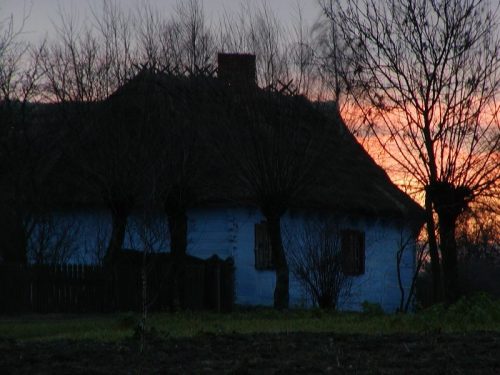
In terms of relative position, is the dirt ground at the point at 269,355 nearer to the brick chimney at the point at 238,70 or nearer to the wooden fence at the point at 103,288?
the brick chimney at the point at 238,70

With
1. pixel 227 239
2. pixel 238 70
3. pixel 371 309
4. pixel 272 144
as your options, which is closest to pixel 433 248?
pixel 272 144

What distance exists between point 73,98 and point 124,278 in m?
4.35

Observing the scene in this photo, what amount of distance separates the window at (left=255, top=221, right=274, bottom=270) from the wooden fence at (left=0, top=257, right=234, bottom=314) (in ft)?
11.2

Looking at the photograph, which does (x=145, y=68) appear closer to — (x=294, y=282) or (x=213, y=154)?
(x=213, y=154)

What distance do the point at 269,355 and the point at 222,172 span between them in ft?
49.9

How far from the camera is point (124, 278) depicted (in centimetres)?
2722

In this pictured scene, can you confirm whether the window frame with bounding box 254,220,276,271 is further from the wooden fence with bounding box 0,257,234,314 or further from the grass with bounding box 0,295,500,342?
the grass with bounding box 0,295,500,342

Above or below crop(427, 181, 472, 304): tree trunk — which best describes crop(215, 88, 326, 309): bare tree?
→ above

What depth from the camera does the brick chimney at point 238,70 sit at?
24.9 meters

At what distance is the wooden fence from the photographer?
25641mm

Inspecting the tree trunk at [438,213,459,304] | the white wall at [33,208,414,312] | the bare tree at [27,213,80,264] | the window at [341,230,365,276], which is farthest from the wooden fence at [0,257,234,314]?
the tree trunk at [438,213,459,304]

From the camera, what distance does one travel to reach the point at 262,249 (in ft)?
108

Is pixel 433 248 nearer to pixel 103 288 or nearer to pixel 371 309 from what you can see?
pixel 371 309

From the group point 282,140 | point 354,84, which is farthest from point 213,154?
point 354,84
